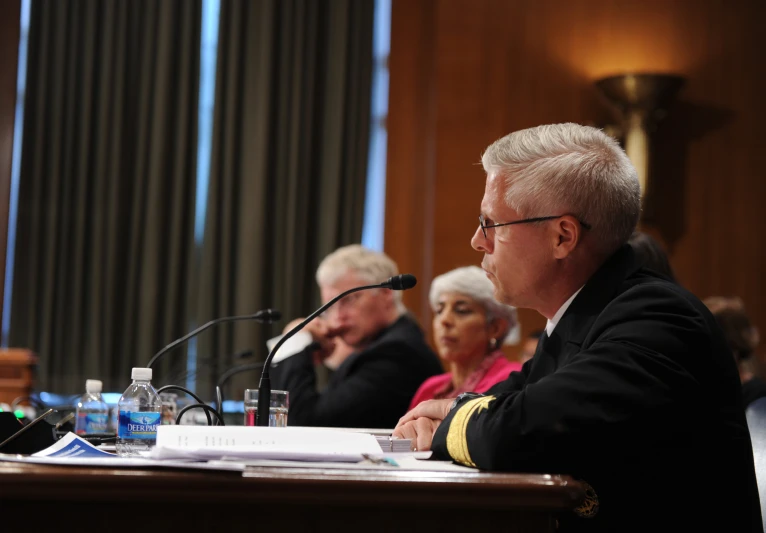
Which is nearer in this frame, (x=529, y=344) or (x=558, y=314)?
(x=558, y=314)

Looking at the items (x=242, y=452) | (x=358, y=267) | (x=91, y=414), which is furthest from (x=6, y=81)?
(x=358, y=267)

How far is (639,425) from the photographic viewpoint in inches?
54.5

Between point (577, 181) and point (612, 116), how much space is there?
4.05m

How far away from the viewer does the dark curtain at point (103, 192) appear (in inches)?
220

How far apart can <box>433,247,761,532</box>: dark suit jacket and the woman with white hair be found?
1.92 metres

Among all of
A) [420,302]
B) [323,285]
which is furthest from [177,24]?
[323,285]

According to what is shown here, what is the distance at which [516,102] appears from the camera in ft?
18.6

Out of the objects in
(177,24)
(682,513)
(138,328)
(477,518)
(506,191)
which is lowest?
(138,328)

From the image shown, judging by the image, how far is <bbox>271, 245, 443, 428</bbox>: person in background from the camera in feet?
10.8

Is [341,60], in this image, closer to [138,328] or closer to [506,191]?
[138,328]

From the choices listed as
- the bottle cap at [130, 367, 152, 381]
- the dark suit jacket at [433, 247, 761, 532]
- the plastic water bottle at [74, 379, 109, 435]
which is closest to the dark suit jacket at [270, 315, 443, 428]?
the plastic water bottle at [74, 379, 109, 435]

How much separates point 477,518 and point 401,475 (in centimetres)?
10

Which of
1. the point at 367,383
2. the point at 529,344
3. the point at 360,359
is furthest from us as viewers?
the point at 529,344

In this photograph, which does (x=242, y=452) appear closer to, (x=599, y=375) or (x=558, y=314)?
(x=599, y=375)
